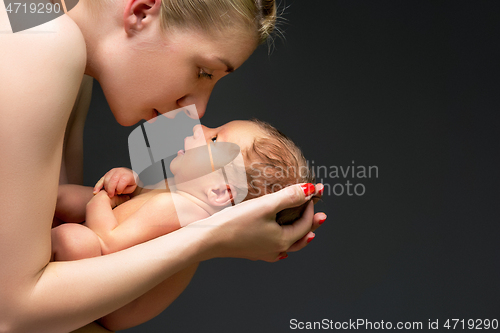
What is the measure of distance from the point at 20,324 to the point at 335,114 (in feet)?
5.72

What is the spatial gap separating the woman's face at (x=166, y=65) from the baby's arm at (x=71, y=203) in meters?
0.30

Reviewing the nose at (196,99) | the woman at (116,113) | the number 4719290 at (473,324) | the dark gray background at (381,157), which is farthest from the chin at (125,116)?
the number 4719290 at (473,324)

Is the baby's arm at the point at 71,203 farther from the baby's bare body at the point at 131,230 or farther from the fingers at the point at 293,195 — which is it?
the fingers at the point at 293,195

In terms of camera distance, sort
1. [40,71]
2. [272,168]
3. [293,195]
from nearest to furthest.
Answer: [40,71] < [293,195] < [272,168]

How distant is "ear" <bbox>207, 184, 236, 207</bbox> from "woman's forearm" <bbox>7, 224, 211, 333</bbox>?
256 mm

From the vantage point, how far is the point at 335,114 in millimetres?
2270

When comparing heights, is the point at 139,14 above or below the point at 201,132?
above

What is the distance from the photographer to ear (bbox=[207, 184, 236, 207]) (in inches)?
46.1

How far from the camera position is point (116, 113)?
1.05 metres

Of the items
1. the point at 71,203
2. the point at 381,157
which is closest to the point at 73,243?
the point at 71,203

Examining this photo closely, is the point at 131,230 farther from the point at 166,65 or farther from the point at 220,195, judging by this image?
the point at 166,65

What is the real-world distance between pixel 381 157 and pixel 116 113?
1534 millimetres

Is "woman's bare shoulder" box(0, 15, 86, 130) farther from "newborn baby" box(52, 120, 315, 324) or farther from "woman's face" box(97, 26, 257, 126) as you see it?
"newborn baby" box(52, 120, 315, 324)

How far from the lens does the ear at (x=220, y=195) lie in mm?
1171
